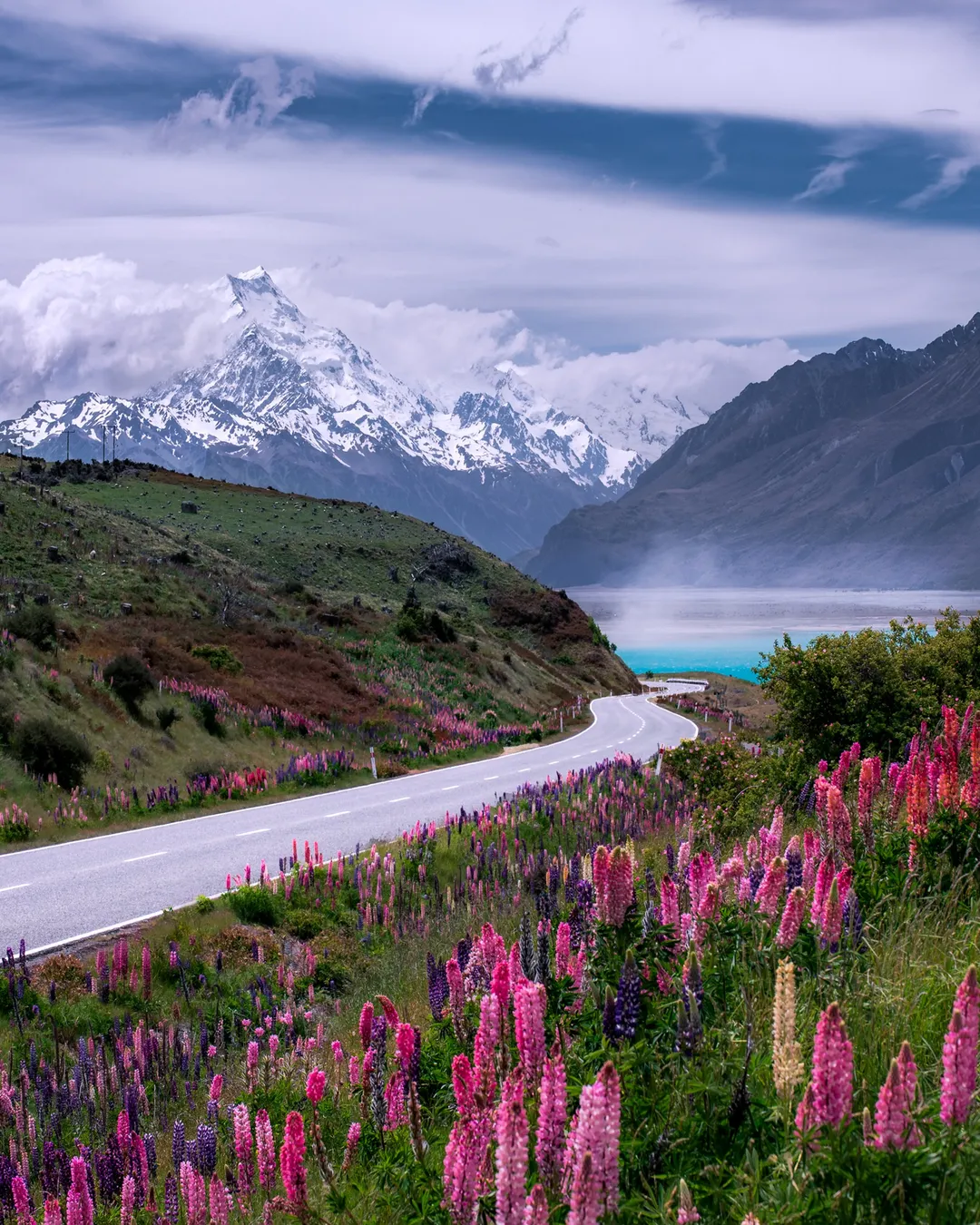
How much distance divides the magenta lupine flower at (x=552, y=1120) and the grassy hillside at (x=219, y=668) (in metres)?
16.7

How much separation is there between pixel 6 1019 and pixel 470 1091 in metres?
7.66

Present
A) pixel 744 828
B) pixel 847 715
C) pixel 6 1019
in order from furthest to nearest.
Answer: pixel 847 715 < pixel 744 828 < pixel 6 1019

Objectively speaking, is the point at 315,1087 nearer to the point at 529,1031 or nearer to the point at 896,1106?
the point at 529,1031

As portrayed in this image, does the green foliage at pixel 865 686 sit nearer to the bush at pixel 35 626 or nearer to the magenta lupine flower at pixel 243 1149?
the magenta lupine flower at pixel 243 1149

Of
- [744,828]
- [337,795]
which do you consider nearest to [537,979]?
[744,828]

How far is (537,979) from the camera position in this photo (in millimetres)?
4926

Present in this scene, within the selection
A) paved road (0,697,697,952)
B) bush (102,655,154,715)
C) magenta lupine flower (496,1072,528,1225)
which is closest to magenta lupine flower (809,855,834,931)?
magenta lupine flower (496,1072,528,1225)

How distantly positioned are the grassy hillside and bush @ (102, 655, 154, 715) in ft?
0.38

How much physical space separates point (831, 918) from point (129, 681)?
23118 millimetres

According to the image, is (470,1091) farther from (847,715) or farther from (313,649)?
(313,649)

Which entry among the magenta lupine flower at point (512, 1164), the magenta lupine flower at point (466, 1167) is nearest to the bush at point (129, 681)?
the magenta lupine flower at point (466, 1167)

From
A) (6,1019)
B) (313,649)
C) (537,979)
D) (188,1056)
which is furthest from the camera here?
(313,649)

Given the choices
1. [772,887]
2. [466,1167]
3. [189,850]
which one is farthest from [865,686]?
[466,1167]

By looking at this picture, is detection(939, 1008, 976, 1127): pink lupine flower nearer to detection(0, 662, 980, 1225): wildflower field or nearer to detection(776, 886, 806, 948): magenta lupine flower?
detection(0, 662, 980, 1225): wildflower field
